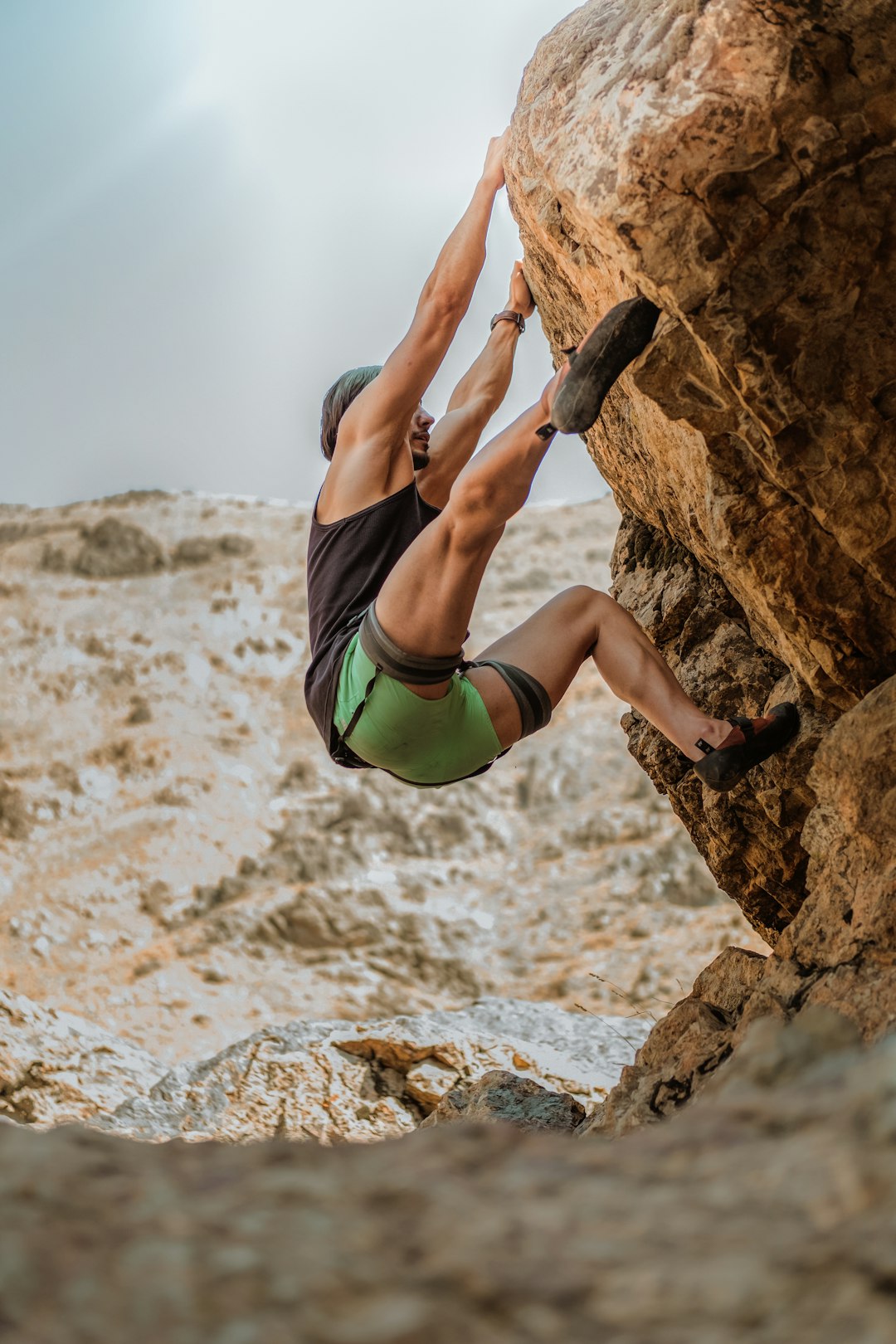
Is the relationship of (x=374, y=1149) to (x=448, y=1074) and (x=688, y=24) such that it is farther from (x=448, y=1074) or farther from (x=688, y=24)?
(x=448, y=1074)

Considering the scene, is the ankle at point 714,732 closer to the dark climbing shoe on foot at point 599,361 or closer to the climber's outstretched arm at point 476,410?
the dark climbing shoe on foot at point 599,361

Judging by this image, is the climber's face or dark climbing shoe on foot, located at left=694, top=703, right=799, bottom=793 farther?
the climber's face

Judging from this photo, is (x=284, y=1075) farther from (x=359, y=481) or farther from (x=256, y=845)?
(x=256, y=845)

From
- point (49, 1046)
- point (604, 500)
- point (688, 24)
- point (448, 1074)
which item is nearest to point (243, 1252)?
point (688, 24)

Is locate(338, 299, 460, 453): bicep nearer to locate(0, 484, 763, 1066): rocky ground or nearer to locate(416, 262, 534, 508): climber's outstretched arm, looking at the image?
locate(416, 262, 534, 508): climber's outstretched arm

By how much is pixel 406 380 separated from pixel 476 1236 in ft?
7.76

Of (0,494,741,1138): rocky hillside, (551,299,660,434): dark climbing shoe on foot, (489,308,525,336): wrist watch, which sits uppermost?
(0,494,741,1138): rocky hillside

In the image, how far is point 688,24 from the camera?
2.41 meters

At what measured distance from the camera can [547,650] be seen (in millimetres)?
3160

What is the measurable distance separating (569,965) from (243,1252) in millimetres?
6890

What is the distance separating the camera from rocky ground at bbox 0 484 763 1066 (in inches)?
293

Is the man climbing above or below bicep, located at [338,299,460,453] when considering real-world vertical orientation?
below

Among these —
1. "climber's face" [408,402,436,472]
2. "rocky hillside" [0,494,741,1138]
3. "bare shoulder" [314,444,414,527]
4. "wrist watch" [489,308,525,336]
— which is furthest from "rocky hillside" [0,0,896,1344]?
"rocky hillside" [0,494,741,1138]

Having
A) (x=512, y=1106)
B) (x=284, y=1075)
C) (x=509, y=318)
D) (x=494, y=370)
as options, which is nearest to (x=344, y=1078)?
(x=284, y=1075)
